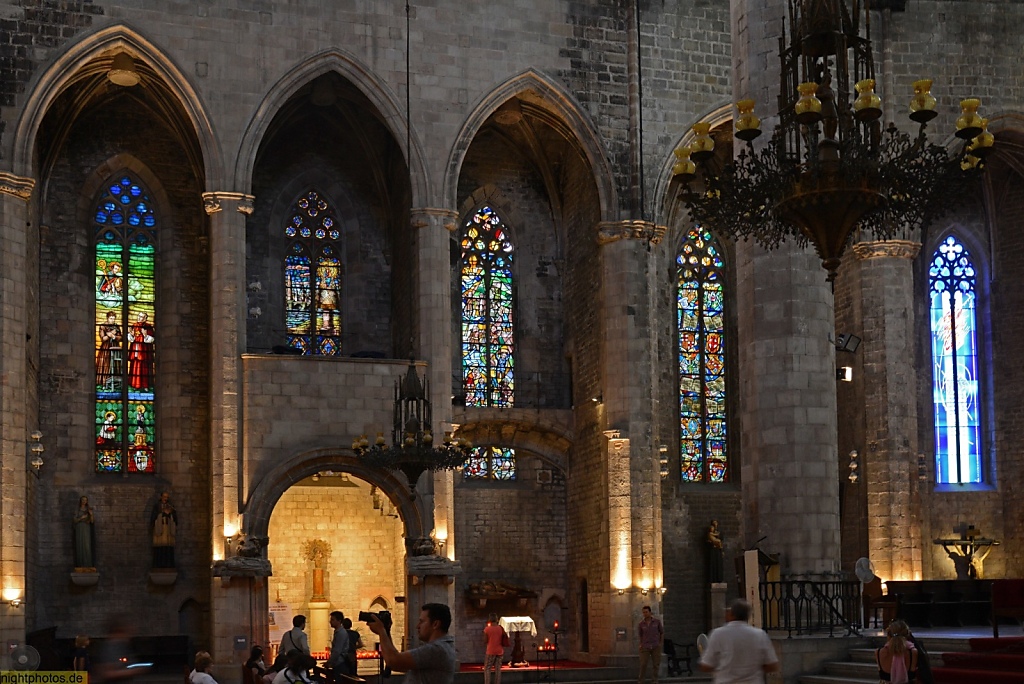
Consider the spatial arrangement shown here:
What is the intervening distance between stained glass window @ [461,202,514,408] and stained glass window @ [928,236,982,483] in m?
7.71

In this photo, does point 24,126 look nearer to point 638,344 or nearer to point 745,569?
point 638,344

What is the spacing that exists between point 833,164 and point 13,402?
12847 millimetres

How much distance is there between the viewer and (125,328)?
24.2 metres

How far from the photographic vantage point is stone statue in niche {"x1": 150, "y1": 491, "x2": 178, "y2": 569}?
76.0 ft

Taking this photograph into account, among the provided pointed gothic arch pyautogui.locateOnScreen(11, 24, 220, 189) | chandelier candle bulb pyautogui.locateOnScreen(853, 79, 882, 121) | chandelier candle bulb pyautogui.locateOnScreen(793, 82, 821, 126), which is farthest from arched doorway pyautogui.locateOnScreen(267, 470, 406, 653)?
chandelier candle bulb pyautogui.locateOnScreen(853, 79, 882, 121)

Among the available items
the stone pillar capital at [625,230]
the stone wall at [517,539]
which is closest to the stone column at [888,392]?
the stone pillar capital at [625,230]

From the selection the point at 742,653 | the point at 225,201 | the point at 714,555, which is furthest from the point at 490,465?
the point at 742,653

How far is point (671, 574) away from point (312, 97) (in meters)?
9.88

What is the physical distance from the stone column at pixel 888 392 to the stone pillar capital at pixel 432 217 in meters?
6.44

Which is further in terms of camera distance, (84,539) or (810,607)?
(84,539)

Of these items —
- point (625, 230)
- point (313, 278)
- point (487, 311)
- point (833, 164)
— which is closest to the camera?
point (833, 164)

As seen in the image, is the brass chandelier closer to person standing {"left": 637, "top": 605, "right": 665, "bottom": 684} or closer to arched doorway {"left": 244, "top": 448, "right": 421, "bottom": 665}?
person standing {"left": 637, "top": 605, "right": 665, "bottom": 684}

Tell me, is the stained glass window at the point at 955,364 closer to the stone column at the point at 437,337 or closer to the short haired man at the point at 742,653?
the stone column at the point at 437,337

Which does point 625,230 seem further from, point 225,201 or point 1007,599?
point 1007,599
